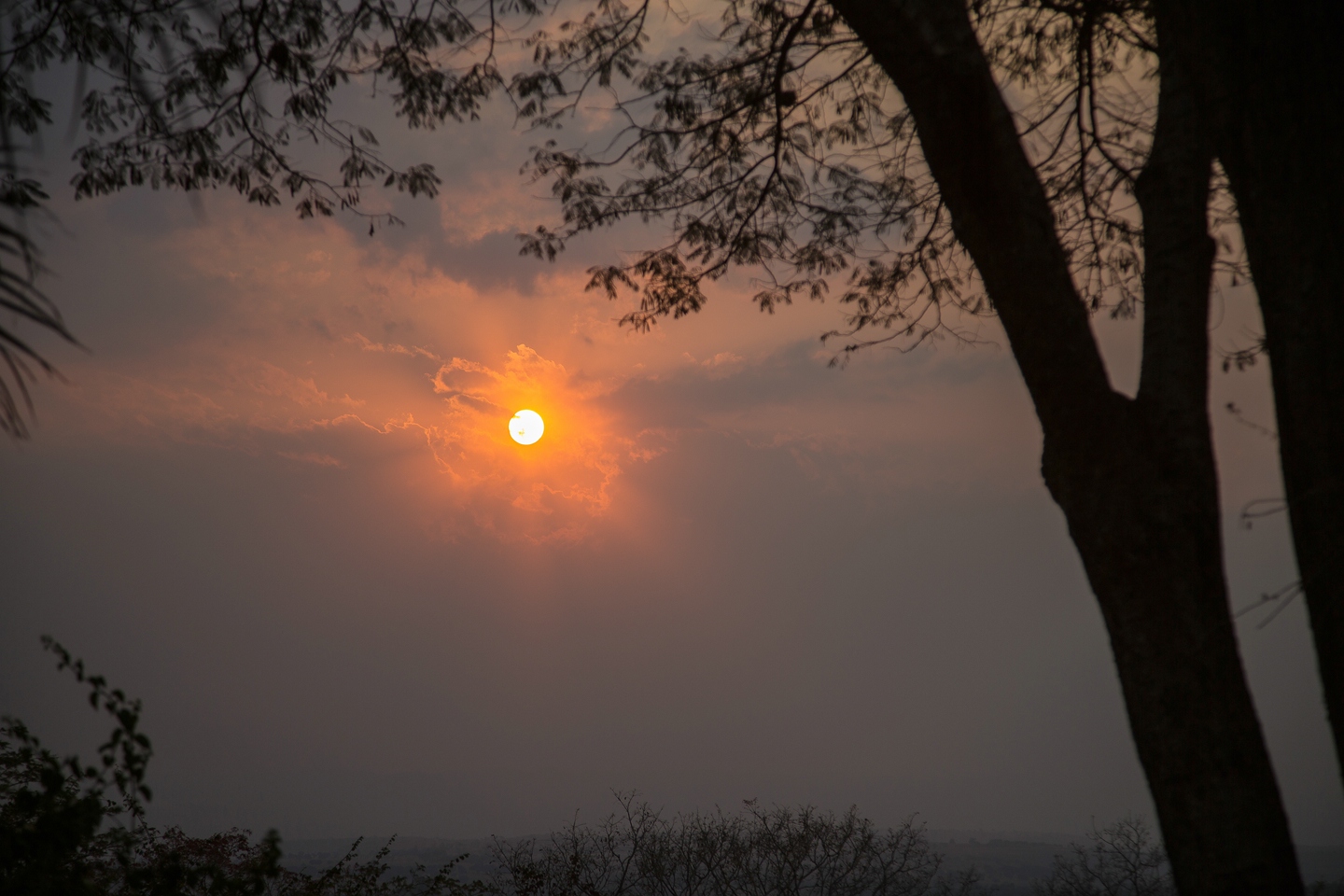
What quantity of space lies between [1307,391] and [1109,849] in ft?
58.0

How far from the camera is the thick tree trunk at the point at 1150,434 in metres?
2.41

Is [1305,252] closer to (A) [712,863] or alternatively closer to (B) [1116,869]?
(A) [712,863]

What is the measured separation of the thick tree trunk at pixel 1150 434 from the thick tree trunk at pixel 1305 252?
224 mm

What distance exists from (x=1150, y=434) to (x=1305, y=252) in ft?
2.36

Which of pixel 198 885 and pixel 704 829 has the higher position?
pixel 198 885

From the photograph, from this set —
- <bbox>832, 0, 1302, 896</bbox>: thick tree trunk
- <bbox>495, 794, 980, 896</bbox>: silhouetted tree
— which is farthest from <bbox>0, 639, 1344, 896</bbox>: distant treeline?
<bbox>832, 0, 1302, 896</bbox>: thick tree trunk

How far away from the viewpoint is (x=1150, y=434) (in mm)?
2742

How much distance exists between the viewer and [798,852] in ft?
48.6

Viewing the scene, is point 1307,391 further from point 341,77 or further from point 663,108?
point 341,77

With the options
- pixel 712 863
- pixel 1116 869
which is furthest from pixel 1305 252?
pixel 1116 869

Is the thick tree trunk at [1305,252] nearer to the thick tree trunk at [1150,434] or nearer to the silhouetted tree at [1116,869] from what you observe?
the thick tree trunk at [1150,434]

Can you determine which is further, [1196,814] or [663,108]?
[663,108]

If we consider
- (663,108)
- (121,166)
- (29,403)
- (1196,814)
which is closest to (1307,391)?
(1196,814)

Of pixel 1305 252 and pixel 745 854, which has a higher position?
pixel 1305 252
